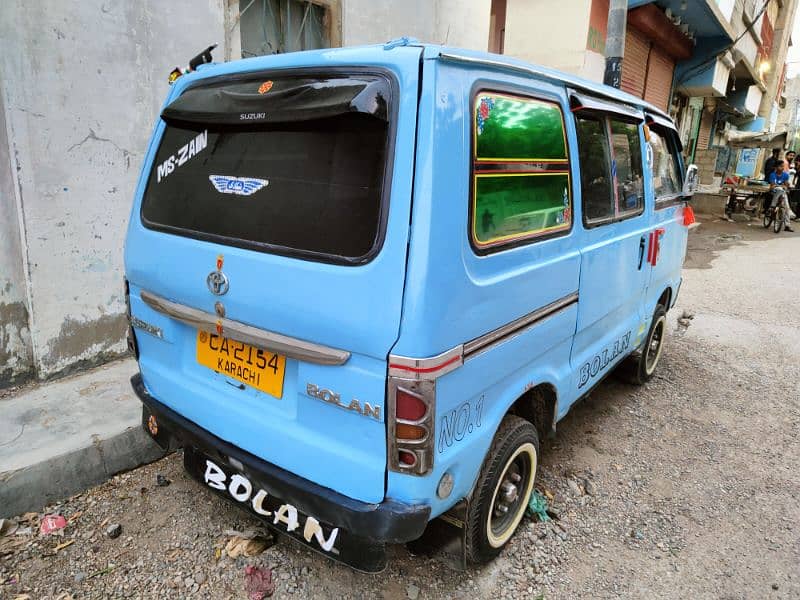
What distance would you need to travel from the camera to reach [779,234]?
13.0 m

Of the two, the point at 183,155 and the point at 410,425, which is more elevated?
the point at 183,155

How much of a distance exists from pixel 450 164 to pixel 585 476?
7.28 feet

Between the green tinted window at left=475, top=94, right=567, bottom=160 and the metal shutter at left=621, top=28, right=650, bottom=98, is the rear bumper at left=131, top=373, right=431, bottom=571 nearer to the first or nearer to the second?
the green tinted window at left=475, top=94, right=567, bottom=160

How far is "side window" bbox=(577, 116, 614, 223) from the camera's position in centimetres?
257

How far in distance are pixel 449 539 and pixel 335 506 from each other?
1.90 feet

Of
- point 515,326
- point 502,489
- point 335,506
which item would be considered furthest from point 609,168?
point 335,506

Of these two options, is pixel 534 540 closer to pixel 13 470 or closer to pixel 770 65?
pixel 13 470

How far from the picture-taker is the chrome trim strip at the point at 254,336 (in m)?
1.75

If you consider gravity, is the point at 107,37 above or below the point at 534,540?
→ above

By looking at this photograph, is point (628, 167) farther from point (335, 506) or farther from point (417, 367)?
point (335, 506)

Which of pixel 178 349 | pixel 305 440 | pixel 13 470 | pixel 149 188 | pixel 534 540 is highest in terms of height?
pixel 149 188

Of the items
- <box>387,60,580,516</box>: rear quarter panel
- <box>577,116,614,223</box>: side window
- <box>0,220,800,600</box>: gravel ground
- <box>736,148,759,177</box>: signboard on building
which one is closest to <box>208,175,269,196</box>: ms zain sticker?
<box>387,60,580,516</box>: rear quarter panel

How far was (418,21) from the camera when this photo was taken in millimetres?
5992

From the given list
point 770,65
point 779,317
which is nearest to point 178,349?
point 779,317
